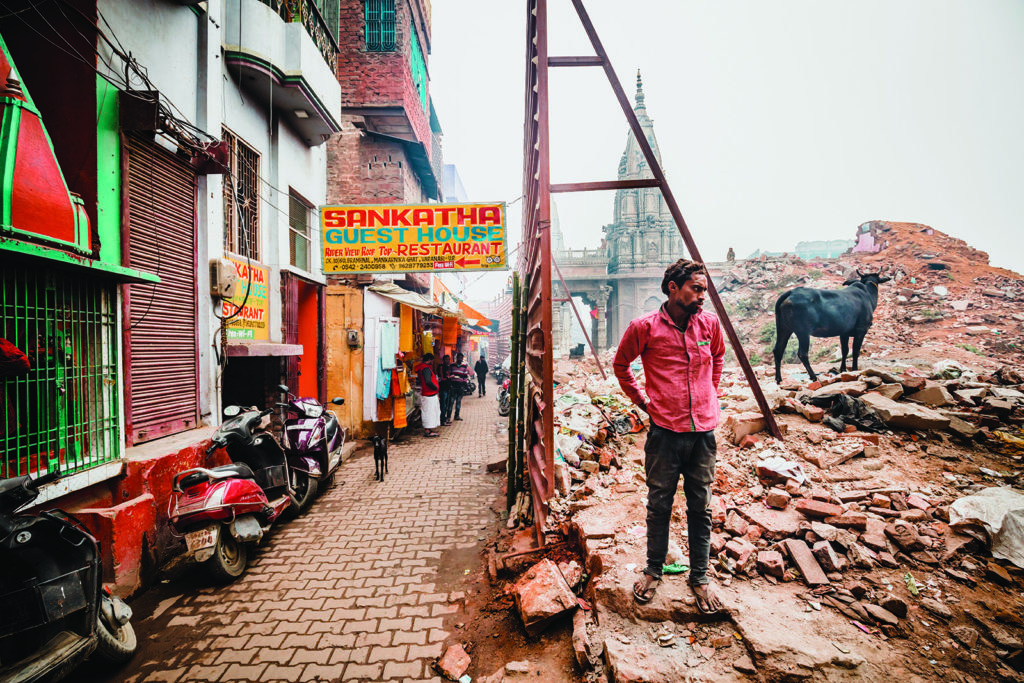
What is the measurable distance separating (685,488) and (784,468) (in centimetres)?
163

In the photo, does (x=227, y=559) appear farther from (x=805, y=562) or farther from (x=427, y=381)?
(x=427, y=381)

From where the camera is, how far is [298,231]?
7234 mm

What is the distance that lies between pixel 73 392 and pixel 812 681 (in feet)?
15.9

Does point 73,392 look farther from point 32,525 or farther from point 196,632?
point 196,632

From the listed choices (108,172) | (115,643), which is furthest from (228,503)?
(108,172)

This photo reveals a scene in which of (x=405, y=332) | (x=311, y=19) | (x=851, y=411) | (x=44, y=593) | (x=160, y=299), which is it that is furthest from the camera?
(x=405, y=332)

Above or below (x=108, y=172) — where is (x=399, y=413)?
below

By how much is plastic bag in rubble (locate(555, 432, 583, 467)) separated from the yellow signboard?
3.34 metres

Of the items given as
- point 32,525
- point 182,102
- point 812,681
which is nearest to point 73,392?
point 32,525

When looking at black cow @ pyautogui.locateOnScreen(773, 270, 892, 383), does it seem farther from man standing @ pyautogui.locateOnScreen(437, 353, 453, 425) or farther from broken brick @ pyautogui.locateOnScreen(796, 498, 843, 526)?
man standing @ pyautogui.locateOnScreen(437, 353, 453, 425)

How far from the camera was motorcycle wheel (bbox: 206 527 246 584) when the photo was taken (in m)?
3.29

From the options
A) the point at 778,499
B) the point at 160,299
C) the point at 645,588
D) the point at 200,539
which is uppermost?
the point at 160,299

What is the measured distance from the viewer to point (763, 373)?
10438 millimetres

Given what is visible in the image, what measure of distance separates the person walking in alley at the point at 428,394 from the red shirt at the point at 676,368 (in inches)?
264
